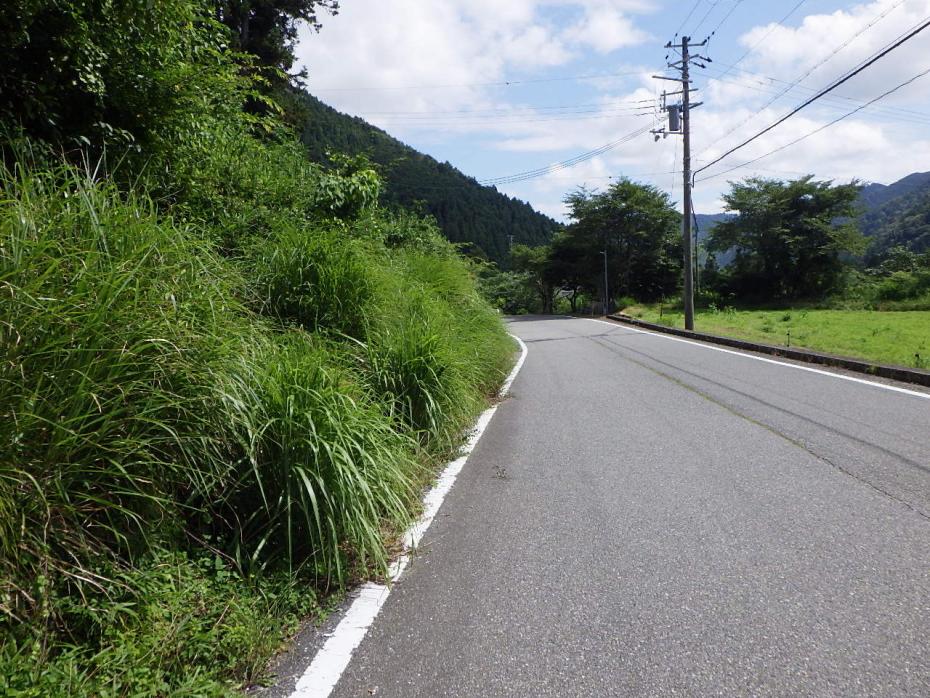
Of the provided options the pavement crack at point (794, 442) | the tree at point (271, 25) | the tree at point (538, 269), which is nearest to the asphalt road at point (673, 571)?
the pavement crack at point (794, 442)

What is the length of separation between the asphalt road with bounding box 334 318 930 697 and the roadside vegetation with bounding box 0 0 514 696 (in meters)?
0.53

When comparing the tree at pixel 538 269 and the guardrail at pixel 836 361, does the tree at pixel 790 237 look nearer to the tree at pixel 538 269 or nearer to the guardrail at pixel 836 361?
the tree at pixel 538 269

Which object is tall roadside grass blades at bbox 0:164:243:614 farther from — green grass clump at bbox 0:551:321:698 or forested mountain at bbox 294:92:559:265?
forested mountain at bbox 294:92:559:265

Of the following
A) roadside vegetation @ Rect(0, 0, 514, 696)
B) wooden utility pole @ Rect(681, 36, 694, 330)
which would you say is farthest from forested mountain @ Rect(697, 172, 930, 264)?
roadside vegetation @ Rect(0, 0, 514, 696)

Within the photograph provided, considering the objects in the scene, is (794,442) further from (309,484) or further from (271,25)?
(271,25)

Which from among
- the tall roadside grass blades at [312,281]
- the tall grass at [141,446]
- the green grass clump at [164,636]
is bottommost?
the green grass clump at [164,636]

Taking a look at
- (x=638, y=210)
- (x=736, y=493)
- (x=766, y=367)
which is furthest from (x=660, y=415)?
(x=638, y=210)

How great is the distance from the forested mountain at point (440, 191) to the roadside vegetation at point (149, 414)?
5264mm

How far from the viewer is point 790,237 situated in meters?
49.2

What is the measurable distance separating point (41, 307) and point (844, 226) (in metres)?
56.8

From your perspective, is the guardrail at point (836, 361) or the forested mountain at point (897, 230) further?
Result: the forested mountain at point (897, 230)

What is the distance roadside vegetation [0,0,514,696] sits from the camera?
2324mm

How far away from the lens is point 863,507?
4242 mm

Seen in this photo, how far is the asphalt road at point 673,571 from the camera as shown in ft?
8.18
